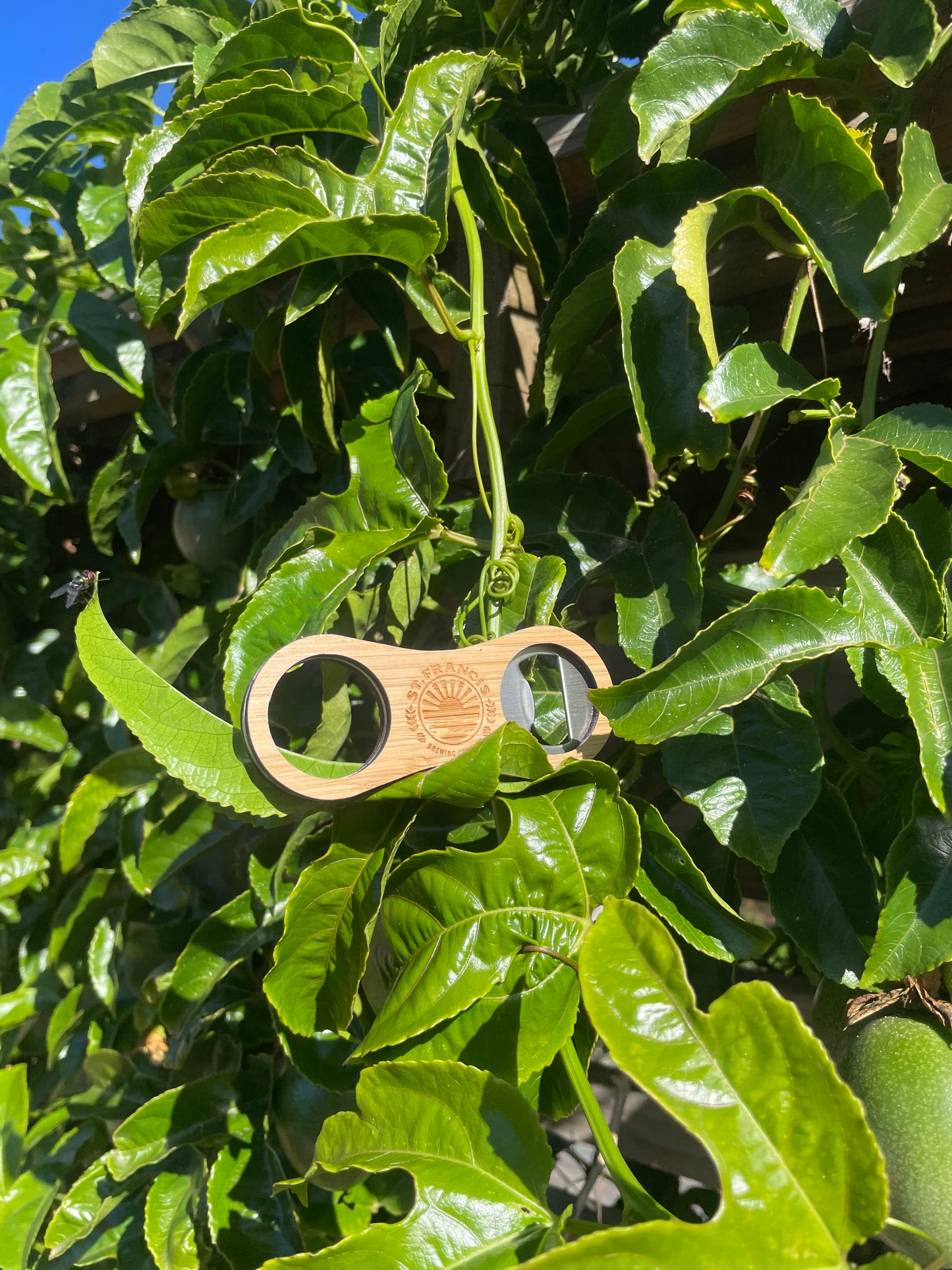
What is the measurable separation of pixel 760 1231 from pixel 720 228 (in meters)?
0.56

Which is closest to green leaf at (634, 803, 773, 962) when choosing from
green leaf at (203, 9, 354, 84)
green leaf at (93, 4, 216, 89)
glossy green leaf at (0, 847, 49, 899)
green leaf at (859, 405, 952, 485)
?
green leaf at (859, 405, 952, 485)

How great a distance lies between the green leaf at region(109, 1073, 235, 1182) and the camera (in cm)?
79

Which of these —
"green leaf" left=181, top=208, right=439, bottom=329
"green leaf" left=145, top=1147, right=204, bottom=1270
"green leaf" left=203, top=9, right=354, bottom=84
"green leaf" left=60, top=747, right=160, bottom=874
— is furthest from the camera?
"green leaf" left=60, top=747, right=160, bottom=874

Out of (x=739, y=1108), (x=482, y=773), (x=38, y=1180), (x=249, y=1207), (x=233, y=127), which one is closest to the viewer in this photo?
(x=739, y=1108)

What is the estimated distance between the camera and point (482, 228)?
0.96 m

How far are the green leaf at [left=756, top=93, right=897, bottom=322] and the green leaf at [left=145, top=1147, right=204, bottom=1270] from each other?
90 cm

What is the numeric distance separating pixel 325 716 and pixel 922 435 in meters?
0.44

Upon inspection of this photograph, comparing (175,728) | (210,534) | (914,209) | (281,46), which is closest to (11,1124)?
(210,534)

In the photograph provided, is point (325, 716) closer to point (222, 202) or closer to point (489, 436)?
point (489, 436)

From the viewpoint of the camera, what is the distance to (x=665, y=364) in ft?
1.86

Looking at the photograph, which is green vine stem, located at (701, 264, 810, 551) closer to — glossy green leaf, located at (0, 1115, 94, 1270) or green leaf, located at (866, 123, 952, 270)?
green leaf, located at (866, 123, 952, 270)

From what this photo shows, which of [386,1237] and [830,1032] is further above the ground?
[386,1237]

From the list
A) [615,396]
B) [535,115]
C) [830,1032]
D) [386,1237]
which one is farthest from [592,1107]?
[535,115]

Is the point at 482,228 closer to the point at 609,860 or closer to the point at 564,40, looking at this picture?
the point at 564,40
